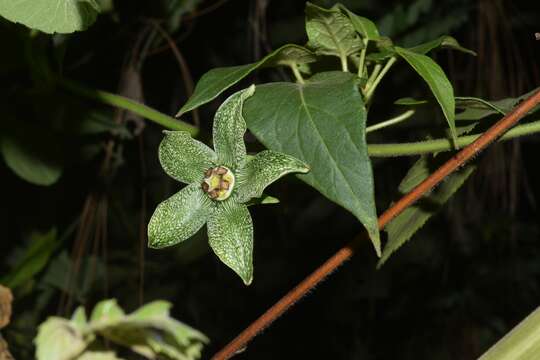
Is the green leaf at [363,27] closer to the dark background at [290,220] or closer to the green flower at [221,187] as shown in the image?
the green flower at [221,187]

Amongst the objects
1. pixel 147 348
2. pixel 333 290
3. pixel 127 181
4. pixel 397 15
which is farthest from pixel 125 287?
pixel 147 348

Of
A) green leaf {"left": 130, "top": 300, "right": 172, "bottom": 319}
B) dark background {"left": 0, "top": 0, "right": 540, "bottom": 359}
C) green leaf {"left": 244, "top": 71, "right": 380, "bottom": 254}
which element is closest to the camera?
green leaf {"left": 244, "top": 71, "right": 380, "bottom": 254}

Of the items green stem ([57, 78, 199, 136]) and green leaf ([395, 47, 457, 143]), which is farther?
green stem ([57, 78, 199, 136])

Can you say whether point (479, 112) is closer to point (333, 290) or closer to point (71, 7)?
point (71, 7)

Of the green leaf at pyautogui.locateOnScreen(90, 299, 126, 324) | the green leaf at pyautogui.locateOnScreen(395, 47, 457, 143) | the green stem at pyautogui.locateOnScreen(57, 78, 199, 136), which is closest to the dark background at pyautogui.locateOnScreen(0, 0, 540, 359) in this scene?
the green stem at pyautogui.locateOnScreen(57, 78, 199, 136)

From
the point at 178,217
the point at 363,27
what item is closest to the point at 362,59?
the point at 363,27

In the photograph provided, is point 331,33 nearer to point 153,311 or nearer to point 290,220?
point 153,311

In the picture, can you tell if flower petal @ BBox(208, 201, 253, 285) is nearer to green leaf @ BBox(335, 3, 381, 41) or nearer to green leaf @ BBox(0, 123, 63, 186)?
green leaf @ BBox(335, 3, 381, 41)
